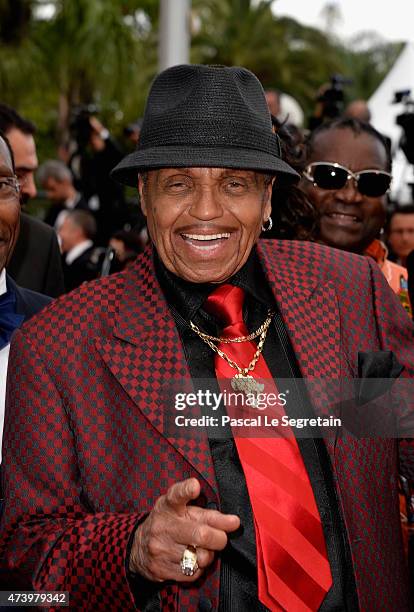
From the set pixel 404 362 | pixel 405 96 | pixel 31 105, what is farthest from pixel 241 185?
pixel 31 105

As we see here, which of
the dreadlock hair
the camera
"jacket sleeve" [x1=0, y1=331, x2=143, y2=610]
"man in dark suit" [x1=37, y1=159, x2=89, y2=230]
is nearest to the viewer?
"jacket sleeve" [x1=0, y1=331, x2=143, y2=610]

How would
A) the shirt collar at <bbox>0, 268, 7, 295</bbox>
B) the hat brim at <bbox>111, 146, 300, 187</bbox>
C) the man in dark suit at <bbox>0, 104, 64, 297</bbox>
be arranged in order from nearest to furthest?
the hat brim at <bbox>111, 146, 300, 187</bbox>
the shirt collar at <bbox>0, 268, 7, 295</bbox>
the man in dark suit at <bbox>0, 104, 64, 297</bbox>

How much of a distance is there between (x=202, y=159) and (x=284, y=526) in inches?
34.1

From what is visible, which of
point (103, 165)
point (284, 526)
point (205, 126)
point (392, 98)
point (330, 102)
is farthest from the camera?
point (392, 98)

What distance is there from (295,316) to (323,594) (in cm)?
68

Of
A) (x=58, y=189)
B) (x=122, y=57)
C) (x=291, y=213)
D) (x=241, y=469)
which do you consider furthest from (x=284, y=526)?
(x=122, y=57)

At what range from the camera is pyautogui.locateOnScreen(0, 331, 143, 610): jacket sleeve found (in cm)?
175

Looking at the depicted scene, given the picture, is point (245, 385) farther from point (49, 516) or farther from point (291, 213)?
point (291, 213)

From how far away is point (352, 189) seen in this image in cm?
309

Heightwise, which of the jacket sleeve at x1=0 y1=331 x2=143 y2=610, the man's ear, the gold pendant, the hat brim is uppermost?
the hat brim

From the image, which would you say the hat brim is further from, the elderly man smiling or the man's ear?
the man's ear

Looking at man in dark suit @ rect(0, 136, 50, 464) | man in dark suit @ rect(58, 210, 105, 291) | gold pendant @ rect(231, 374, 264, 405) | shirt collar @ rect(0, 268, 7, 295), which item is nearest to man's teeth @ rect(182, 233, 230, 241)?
gold pendant @ rect(231, 374, 264, 405)

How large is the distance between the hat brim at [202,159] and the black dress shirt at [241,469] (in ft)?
0.98

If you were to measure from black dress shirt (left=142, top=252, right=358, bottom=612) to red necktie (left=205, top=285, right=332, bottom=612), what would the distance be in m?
0.03
